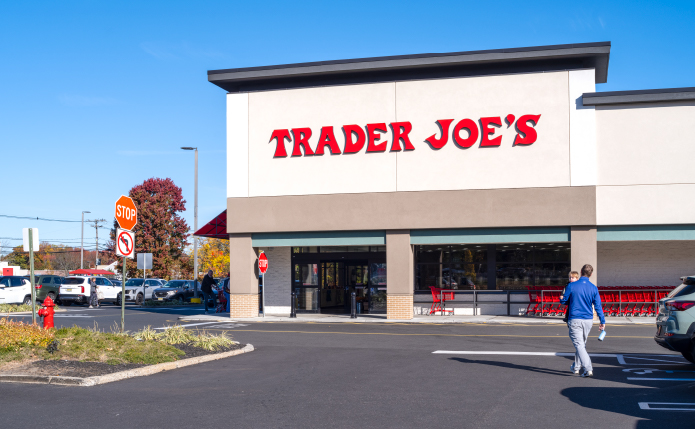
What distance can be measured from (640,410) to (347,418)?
3.63m

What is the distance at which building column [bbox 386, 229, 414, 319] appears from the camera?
23.9 metres

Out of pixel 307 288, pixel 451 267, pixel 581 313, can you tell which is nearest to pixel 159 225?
pixel 307 288

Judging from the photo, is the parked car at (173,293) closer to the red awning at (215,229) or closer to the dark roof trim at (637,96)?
the red awning at (215,229)

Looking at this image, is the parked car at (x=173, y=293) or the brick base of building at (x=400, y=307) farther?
the parked car at (x=173, y=293)

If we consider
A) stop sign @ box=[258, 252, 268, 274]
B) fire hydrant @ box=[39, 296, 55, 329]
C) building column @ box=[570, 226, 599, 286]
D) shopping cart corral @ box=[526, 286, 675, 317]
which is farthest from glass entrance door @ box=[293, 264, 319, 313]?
fire hydrant @ box=[39, 296, 55, 329]

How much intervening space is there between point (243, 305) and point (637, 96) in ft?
52.5

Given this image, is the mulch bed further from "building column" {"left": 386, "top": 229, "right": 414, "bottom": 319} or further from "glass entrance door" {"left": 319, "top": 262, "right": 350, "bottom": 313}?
"glass entrance door" {"left": 319, "top": 262, "right": 350, "bottom": 313}

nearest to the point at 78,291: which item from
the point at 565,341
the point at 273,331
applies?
the point at 273,331

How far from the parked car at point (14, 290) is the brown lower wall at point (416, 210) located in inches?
609

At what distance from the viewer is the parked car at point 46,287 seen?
118 feet

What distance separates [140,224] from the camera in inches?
2165

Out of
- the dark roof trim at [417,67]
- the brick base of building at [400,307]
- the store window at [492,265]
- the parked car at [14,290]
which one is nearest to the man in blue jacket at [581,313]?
the brick base of building at [400,307]

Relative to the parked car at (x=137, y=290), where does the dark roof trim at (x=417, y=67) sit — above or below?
above

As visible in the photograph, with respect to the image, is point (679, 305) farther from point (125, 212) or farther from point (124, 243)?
point (125, 212)
